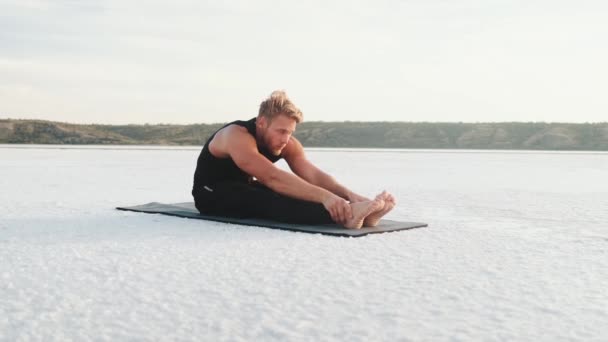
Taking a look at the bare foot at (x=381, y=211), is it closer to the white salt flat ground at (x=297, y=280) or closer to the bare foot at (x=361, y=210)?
the bare foot at (x=361, y=210)

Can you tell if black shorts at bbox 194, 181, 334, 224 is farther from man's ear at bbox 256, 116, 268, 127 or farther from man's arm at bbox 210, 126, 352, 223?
man's ear at bbox 256, 116, 268, 127

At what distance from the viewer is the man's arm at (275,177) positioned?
371 cm

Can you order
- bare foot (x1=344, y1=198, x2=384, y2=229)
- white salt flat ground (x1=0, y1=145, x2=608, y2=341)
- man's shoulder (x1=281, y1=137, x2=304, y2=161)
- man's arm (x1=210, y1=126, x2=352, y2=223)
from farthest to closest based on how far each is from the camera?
man's shoulder (x1=281, y1=137, x2=304, y2=161) < man's arm (x1=210, y1=126, x2=352, y2=223) < bare foot (x1=344, y1=198, x2=384, y2=229) < white salt flat ground (x1=0, y1=145, x2=608, y2=341)

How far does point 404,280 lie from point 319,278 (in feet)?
1.12

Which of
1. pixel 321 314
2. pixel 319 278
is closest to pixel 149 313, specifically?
pixel 321 314

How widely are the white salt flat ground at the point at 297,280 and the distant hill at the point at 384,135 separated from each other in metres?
34.7

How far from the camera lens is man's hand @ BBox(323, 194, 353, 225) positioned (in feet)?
12.0

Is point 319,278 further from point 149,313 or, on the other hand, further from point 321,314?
point 149,313

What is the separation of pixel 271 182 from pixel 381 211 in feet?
2.36

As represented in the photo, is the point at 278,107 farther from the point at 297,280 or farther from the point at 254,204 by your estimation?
the point at 297,280

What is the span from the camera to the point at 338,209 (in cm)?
369

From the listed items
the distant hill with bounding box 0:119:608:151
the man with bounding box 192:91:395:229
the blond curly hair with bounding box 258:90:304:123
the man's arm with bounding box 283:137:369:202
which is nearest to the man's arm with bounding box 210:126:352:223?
the man with bounding box 192:91:395:229

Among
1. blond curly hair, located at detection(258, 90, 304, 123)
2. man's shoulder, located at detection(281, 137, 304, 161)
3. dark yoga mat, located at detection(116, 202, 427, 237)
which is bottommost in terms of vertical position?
dark yoga mat, located at detection(116, 202, 427, 237)

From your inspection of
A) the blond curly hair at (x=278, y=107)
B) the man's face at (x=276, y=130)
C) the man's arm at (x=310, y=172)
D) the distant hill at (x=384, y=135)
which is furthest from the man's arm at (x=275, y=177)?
the distant hill at (x=384, y=135)
